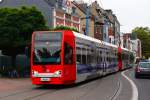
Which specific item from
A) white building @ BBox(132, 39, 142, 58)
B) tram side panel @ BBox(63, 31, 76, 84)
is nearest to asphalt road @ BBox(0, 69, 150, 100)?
tram side panel @ BBox(63, 31, 76, 84)

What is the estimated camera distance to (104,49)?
44.2m

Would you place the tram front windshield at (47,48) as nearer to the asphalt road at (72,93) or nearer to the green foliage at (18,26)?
the asphalt road at (72,93)

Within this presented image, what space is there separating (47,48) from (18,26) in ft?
50.3

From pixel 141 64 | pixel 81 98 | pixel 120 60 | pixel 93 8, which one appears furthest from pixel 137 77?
pixel 93 8

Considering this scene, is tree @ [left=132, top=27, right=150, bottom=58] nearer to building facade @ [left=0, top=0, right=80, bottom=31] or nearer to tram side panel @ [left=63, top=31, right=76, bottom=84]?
building facade @ [left=0, top=0, right=80, bottom=31]

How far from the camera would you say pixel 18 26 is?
42.8m

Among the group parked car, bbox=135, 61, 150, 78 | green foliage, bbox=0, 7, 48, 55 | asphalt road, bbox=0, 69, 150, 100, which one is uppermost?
green foliage, bbox=0, 7, 48, 55

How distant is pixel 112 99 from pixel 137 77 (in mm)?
23718

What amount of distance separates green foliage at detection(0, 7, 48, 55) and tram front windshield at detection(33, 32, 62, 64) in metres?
14.0

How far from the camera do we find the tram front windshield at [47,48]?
27656 mm

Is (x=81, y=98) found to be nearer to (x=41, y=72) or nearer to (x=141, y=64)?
(x=41, y=72)

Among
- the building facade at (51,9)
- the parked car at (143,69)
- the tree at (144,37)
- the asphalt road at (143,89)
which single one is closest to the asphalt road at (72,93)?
the asphalt road at (143,89)

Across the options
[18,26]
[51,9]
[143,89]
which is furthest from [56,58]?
[51,9]

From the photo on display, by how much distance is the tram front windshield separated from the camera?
90.7 feet
